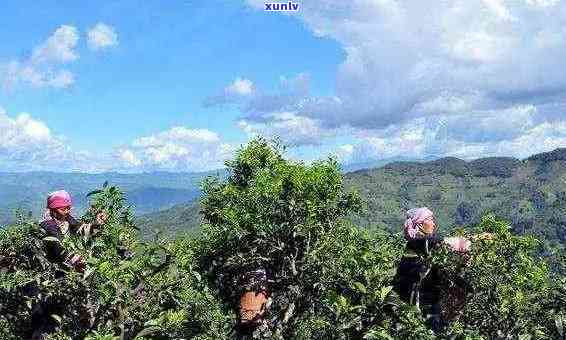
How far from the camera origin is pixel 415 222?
11781 millimetres

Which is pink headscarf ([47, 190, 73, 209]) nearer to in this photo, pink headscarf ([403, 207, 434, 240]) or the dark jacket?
the dark jacket

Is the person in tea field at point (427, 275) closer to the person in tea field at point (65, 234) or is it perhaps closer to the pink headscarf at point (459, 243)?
the pink headscarf at point (459, 243)

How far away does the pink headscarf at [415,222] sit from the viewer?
11.6 meters

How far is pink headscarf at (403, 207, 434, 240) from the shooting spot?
1161 centimetres

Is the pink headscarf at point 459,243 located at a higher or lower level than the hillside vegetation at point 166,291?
higher

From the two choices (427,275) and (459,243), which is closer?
(459,243)

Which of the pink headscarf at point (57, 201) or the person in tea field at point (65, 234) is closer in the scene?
the person in tea field at point (65, 234)

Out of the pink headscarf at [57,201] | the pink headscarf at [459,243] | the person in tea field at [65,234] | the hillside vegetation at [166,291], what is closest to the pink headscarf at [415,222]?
the hillside vegetation at [166,291]

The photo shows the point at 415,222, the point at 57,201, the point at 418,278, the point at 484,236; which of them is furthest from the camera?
the point at 57,201

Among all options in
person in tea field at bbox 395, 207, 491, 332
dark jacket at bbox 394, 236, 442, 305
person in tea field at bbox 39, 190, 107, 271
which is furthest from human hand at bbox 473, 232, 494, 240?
person in tea field at bbox 39, 190, 107, 271

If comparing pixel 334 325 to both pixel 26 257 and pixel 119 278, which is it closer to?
pixel 119 278

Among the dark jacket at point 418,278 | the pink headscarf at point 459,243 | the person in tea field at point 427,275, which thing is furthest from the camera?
the dark jacket at point 418,278

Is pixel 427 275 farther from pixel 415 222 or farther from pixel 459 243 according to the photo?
pixel 415 222

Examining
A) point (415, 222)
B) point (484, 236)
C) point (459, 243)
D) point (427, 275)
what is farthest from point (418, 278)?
point (484, 236)
